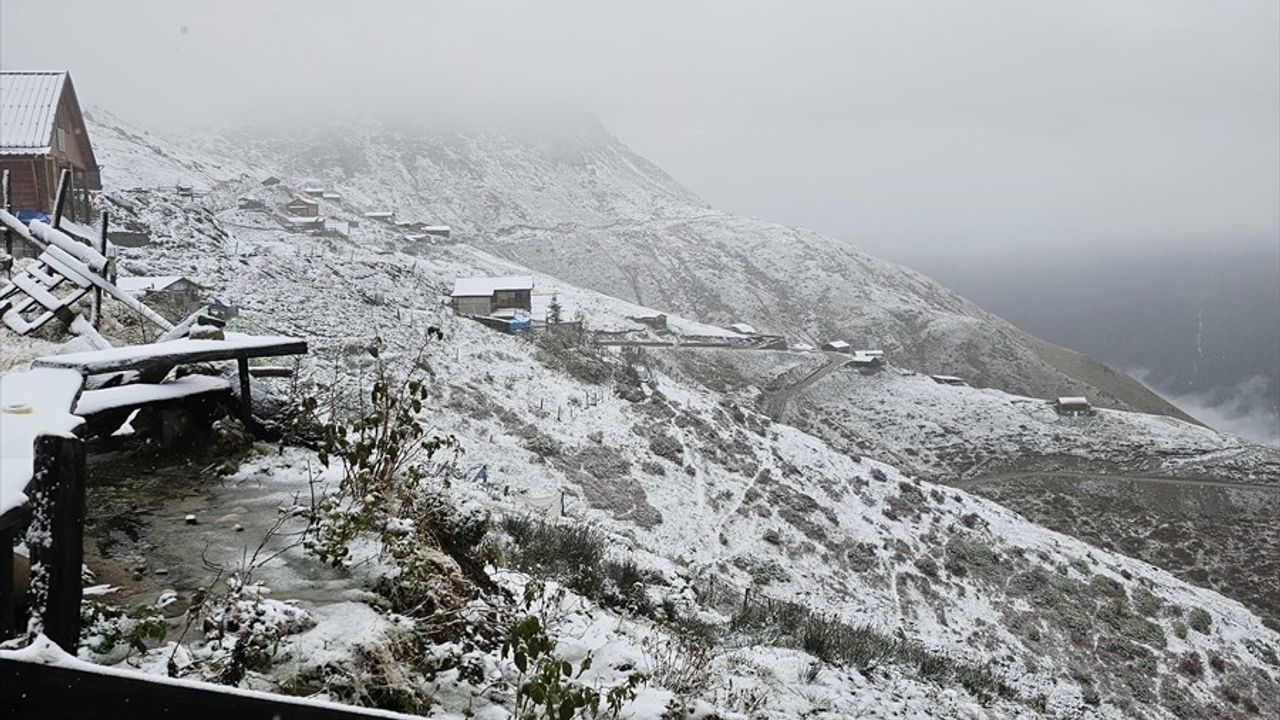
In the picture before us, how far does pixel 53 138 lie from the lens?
27.5 meters

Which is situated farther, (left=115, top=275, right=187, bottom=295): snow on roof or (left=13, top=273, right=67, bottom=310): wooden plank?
(left=115, top=275, right=187, bottom=295): snow on roof

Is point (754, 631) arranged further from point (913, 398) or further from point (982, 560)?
point (913, 398)

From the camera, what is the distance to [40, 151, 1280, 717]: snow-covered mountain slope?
2361 centimetres

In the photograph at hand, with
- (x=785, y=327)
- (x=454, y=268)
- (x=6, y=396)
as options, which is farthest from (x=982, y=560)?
(x=785, y=327)

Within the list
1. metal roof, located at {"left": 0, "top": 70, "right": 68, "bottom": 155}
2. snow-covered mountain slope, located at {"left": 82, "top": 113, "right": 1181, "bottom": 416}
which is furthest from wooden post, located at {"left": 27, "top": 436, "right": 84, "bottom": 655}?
snow-covered mountain slope, located at {"left": 82, "top": 113, "right": 1181, "bottom": 416}

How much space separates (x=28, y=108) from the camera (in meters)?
27.6

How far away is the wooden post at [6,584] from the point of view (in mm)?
2178

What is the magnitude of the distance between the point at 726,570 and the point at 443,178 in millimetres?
132794

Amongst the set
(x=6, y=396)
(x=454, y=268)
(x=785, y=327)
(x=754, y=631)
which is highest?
(x=6, y=396)

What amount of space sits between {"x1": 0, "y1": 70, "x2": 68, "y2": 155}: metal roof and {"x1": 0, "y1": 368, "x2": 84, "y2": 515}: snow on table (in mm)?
32170

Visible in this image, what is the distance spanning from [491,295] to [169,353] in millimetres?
50308

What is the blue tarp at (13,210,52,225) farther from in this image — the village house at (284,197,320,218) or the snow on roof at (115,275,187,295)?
the village house at (284,197,320,218)

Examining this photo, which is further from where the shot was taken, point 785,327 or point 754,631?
point 785,327

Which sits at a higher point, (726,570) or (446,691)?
→ (446,691)
